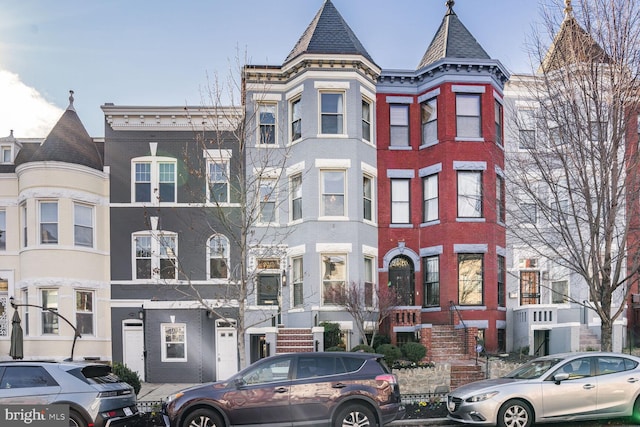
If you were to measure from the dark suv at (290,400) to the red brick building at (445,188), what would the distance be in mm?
9579

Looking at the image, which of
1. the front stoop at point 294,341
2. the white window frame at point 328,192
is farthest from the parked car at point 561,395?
the white window frame at point 328,192

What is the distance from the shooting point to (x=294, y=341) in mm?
19000

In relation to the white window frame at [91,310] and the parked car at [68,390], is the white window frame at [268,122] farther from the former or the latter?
the parked car at [68,390]

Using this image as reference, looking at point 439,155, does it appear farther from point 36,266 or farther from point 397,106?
point 36,266

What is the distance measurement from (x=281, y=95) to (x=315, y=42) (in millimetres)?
2356

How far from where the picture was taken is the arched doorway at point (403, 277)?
73.0ft

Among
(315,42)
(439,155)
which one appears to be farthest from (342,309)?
(315,42)

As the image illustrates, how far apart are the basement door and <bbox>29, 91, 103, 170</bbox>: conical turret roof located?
774 centimetres

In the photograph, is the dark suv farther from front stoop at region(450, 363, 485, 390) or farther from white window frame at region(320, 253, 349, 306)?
white window frame at region(320, 253, 349, 306)

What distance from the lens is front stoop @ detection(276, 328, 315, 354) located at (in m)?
18.9

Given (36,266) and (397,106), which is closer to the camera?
(36,266)

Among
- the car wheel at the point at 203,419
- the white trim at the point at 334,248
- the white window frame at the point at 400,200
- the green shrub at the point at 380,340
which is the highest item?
the white window frame at the point at 400,200

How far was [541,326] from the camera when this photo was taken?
2028cm

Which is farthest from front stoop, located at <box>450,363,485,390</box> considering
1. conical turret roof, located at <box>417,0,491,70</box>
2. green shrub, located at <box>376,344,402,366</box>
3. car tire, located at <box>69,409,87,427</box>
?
conical turret roof, located at <box>417,0,491,70</box>
